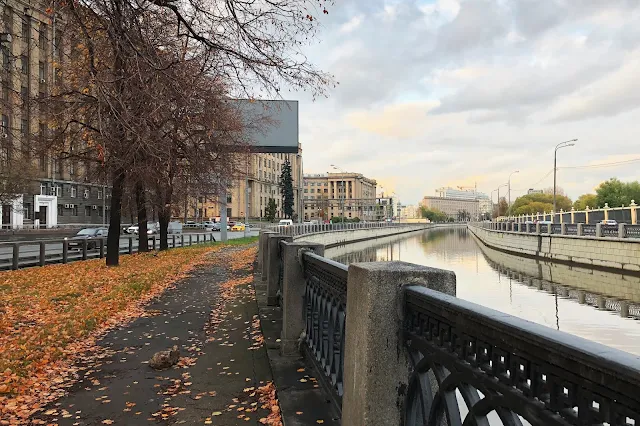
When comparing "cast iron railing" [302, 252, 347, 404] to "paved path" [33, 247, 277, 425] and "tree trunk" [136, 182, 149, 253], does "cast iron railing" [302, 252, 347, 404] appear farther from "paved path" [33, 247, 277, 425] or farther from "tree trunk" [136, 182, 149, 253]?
"tree trunk" [136, 182, 149, 253]

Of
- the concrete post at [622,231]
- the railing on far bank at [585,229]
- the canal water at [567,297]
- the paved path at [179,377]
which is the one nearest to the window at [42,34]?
the paved path at [179,377]

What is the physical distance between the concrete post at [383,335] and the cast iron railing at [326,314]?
0.94 meters

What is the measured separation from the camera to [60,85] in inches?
605

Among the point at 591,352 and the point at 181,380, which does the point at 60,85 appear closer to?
the point at 181,380

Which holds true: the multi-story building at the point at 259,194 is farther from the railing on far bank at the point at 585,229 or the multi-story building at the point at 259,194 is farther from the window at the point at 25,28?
the window at the point at 25,28

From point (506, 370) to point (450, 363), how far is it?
0.34 metres

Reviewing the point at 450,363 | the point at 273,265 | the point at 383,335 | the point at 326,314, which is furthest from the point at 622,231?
the point at 450,363

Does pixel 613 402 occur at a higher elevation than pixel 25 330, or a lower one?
higher

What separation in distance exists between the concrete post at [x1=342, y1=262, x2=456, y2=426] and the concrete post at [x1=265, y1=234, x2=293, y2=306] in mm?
5370

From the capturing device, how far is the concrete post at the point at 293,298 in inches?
221

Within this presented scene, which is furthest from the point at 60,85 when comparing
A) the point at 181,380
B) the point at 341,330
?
the point at 341,330

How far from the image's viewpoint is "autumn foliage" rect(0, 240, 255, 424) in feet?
16.7

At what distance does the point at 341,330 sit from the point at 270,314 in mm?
4556

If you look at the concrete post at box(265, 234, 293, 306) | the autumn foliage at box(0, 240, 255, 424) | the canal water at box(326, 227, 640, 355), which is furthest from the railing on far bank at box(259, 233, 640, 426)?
the canal water at box(326, 227, 640, 355)
